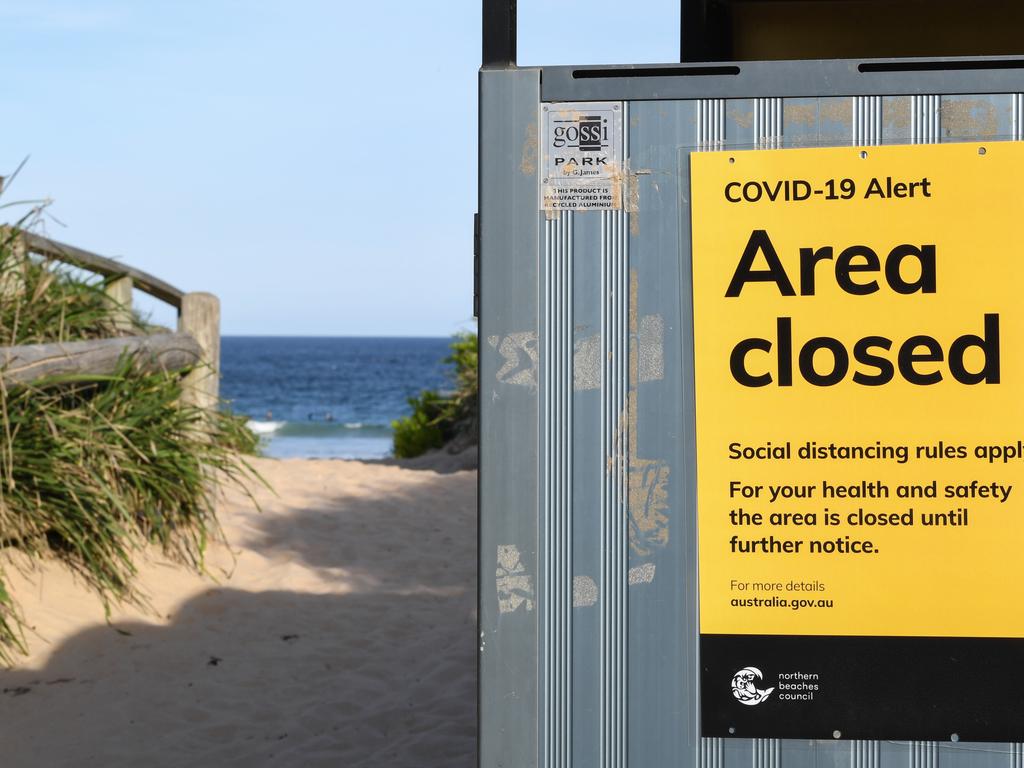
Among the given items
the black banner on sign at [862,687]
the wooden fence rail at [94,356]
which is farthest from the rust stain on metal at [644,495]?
the wooden fence rail at [94,356]

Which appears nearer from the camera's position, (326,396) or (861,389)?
(861,389)

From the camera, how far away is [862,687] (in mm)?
2045

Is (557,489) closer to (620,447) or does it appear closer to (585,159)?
(620,447)

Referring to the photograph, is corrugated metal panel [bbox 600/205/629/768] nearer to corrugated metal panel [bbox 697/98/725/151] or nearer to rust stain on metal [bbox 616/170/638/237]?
rust stain on metal [bbox 616/170/638/237]

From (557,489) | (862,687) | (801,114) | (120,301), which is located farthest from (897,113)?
(120,301)

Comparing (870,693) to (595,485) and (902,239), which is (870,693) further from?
(902,239)

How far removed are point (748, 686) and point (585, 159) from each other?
1067mm

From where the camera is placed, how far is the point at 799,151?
204 centimetres

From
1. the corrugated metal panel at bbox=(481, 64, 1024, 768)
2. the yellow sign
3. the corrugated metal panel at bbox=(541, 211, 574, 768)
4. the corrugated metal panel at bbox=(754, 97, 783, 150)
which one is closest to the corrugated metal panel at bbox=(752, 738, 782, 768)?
the corrugated metal panel at bbox=(481, 64, 1024, 768)

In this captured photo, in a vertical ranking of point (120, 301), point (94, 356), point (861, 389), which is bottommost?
point (861, 389)

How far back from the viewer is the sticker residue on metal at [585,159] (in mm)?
2061

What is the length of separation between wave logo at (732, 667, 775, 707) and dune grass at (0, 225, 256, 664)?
4226 mm

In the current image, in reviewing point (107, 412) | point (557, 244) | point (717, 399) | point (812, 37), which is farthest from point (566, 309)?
point (107, 412)

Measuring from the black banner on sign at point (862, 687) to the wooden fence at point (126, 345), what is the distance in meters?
4.69
